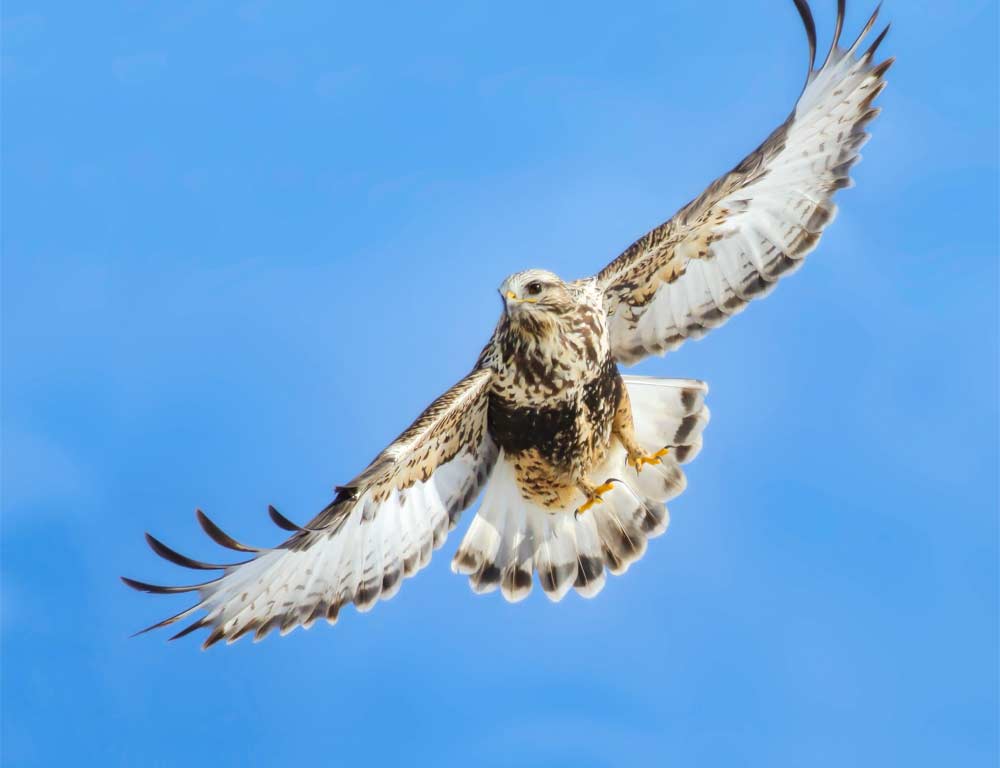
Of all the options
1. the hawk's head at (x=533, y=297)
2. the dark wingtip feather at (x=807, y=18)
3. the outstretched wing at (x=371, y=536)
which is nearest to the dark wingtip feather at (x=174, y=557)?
the outstretched wing at (x=371, y=536)

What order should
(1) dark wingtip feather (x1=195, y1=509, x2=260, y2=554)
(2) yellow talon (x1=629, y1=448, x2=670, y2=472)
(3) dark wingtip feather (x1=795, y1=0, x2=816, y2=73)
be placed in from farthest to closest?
(2) yellow talon (x1=629, y1=448, x2=670, y2=472)
(3) dark wingtip feather (x1=795, y1=0, x2=816, y2=73)
(1) dark wingtip feather (x1=195, y1=509, x2=260, y2=554)

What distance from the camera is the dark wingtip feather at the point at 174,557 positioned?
6.21 m

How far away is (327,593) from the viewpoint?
754 cm

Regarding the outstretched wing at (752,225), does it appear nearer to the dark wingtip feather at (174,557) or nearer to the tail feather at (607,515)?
the tail feather at (607,515)

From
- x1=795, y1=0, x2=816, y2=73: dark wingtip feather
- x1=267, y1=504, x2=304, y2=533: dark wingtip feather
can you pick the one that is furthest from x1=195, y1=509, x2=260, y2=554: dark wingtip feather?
x1=795, y1=0, x2=816, y2=73: dark wingtip feather

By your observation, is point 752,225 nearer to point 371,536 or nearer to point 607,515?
point 607,515

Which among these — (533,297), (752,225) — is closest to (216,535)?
(533,297)

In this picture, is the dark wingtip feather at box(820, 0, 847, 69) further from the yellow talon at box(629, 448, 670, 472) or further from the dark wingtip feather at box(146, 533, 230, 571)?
the dark wingtip feather at box(146, 533, 230, 571)

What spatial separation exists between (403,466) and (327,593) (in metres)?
0.80

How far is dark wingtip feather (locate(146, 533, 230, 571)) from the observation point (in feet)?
20.4

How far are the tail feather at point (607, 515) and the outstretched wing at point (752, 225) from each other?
38 cm

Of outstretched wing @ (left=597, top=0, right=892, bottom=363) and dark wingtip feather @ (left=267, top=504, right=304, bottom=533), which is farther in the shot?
outstretched wing @ (left=597, top=0, right=892, bottom=363)

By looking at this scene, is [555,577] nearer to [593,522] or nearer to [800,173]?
[593,522]

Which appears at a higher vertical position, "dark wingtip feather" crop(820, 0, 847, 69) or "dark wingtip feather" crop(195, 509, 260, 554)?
"dark wingtip feather" crop(820, 0, 847, 69)
